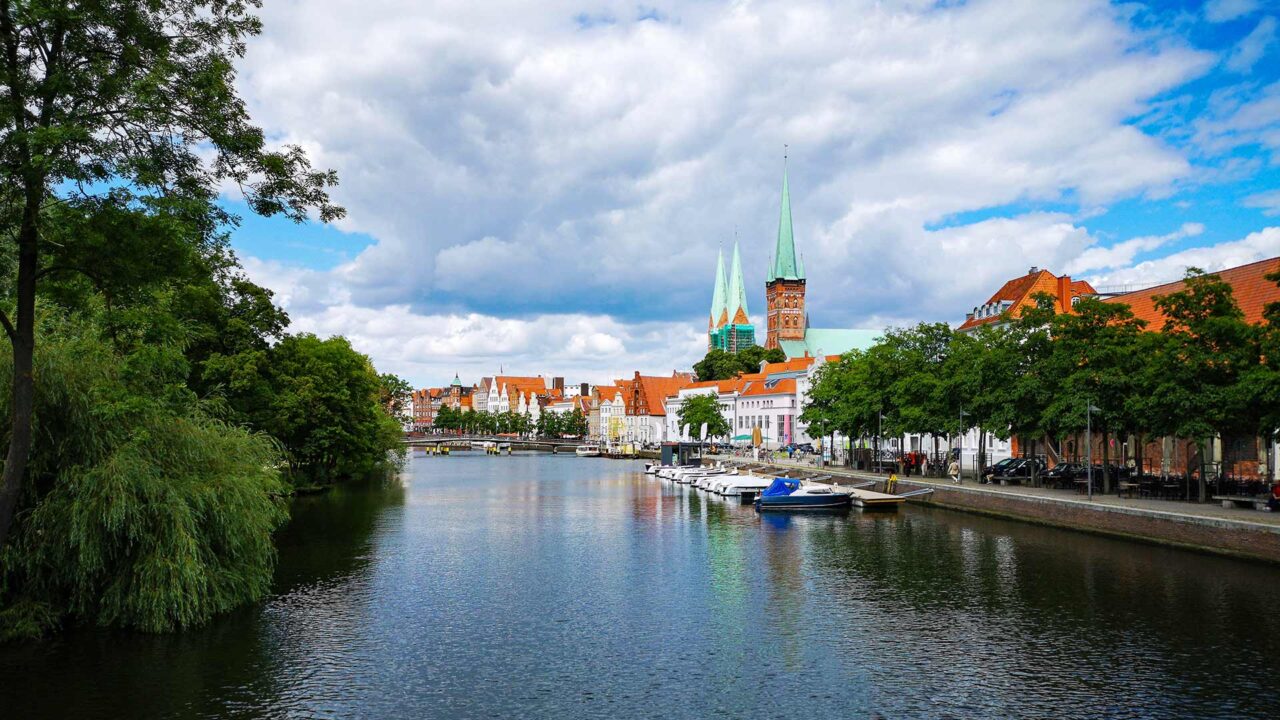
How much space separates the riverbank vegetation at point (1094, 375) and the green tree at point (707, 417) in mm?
67866

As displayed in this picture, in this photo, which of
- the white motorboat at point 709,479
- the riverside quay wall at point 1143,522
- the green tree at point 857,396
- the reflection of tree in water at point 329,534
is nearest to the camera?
the riverside quay wall at point 1143,522

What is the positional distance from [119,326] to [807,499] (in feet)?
135

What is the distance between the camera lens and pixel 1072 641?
22266mm

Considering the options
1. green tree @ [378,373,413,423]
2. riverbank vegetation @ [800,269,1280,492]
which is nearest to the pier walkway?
riverbank vegetation @ [800,269,1280,492]

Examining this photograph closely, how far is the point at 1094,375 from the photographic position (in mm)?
45969

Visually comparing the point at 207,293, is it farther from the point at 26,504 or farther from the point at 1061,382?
the point at 1061,382

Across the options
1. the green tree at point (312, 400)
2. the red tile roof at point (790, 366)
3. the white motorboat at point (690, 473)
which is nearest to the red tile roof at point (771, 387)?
the red tile roof at point (790, 366)

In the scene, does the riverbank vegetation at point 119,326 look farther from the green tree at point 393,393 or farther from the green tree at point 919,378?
the green tree at point 393,393

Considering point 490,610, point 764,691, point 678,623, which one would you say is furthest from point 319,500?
point 764,691

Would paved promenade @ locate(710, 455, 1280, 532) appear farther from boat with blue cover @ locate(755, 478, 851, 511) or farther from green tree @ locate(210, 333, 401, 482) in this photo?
green tree @ locate(210, 333, 401, 482)

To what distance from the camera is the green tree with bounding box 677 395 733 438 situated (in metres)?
141

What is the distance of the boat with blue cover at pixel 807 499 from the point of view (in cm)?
5591

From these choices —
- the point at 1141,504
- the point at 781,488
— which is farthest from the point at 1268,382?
the point at 781,488

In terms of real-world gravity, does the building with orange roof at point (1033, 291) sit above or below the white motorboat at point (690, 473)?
above
